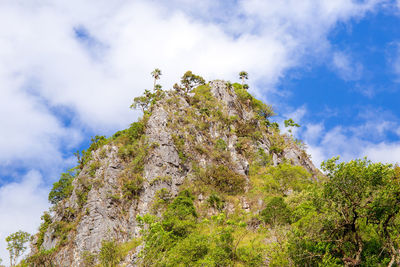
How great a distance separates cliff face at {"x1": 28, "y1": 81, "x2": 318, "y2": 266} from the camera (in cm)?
4519

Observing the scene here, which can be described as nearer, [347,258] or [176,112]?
[347,258]

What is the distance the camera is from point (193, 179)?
52125 mm

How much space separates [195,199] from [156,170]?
28.0 feet

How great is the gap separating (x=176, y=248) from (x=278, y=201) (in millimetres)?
14279

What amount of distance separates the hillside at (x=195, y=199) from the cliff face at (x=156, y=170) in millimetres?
182

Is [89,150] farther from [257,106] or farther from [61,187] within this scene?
[257,106]

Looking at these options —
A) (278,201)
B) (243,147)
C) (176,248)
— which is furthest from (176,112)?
(176,248)

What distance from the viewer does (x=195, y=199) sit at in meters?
48.3

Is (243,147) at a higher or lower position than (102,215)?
higher

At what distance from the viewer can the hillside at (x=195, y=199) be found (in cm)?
2600

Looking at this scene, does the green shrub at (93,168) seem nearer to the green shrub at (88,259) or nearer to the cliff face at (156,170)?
the cliff face at (156,170)

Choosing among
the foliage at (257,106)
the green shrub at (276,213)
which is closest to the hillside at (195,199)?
the green shrub at (276,213)

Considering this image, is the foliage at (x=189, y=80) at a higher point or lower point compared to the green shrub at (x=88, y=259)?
higher

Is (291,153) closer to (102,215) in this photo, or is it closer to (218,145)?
(218,145)
